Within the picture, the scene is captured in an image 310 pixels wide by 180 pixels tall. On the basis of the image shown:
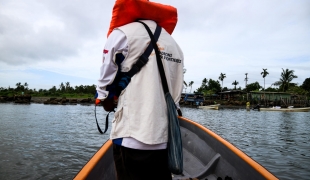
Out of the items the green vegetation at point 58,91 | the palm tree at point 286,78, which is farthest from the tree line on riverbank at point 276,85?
the green vegetation at point 58,91

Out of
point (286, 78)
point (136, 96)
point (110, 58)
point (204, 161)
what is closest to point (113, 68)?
point (110, 58)

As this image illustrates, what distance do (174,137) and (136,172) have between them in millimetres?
355

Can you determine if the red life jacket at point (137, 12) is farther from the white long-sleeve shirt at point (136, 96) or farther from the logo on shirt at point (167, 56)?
the logo on shirt at point (167, 56)

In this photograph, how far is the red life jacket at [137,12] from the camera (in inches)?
62.4

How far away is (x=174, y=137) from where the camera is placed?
150 centimetres

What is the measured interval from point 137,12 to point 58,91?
266 ft

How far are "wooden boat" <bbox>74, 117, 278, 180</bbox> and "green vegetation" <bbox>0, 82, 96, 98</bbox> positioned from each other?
70.0m

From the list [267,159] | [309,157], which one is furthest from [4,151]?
[309,157]

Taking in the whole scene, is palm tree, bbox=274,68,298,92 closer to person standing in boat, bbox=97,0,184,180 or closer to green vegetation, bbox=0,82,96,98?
green vegetation, bbox=0,82,96,98

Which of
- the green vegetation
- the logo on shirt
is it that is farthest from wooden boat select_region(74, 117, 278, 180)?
the green vegetation

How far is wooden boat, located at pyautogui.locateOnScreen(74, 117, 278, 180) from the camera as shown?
232 cm

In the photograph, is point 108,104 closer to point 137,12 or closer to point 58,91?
point 137,12

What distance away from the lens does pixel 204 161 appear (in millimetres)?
3490

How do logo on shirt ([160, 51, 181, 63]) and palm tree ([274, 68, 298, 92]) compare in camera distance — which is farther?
palm tree ([274, 68, 298, 92])
